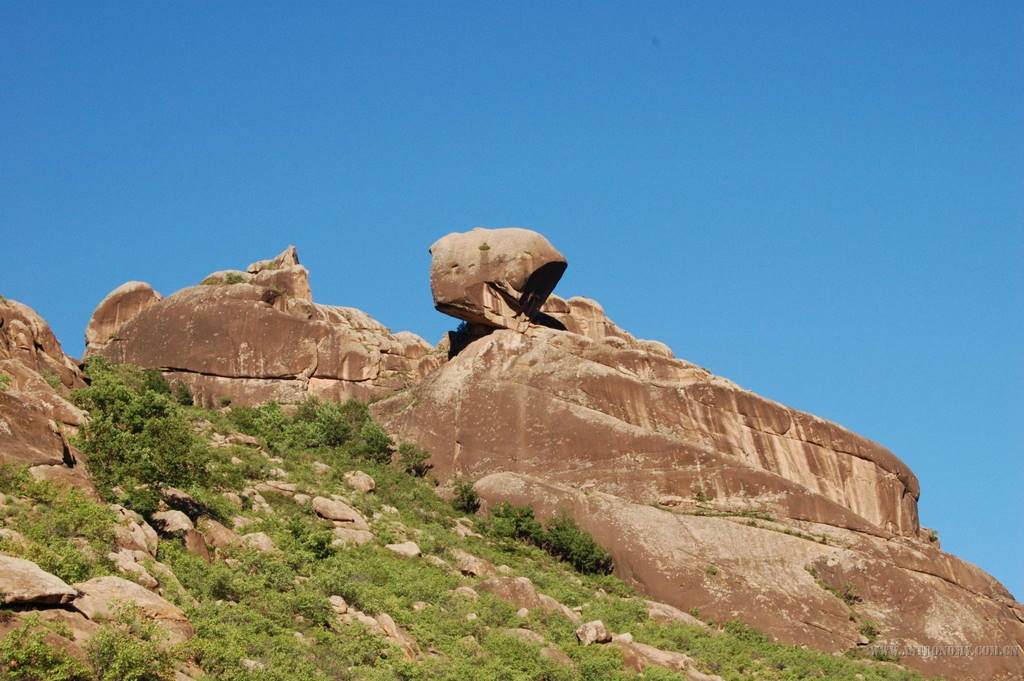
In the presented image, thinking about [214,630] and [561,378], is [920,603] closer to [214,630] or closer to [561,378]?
[561,378]

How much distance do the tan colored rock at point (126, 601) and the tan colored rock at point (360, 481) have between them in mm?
23281

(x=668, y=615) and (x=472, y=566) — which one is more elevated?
(x=472, y=566)

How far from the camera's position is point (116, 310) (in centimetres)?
6581

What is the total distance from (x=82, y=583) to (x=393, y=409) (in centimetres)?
3393

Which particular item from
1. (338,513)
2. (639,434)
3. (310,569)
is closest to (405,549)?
(338,513)

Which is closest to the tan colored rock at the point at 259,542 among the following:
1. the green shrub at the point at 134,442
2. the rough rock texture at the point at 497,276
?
the green shrub at the point at 134,442

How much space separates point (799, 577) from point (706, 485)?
6333 mm

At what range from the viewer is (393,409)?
197 ft

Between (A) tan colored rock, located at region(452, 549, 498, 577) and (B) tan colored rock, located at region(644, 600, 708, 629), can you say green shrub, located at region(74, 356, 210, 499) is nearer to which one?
(A) tan colored rock, located at region(452, 549, 498, 577)

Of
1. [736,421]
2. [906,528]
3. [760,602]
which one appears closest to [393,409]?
[736,421]

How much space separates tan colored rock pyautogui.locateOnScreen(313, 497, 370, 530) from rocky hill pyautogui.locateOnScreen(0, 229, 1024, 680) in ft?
0.50

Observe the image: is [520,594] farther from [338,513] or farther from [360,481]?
[360,481]

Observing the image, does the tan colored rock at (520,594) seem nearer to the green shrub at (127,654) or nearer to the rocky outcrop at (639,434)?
the rocky outcrop at (639,434)

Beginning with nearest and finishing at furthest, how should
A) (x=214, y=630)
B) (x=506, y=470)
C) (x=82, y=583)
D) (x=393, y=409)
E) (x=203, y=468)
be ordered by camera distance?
(x=82, y=583), (x=214, y=630), (x=203, y=468), (x=506, y=470), (x=393, y=409)
